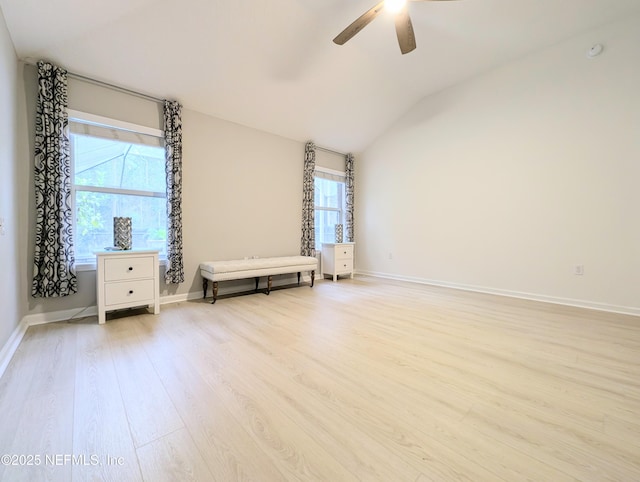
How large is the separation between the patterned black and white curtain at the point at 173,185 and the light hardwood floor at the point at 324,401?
0.88 m

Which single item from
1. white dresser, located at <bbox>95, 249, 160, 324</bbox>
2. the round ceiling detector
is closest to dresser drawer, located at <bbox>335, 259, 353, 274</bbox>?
white dresser, located at <bbox>95, 249, 160, 324</bbox>

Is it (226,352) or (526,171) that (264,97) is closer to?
(226,352)

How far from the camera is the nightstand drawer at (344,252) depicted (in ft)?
17.0

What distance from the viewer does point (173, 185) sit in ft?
11.2

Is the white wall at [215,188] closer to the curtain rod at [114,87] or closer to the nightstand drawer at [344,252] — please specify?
the curtain rod at [114,87]

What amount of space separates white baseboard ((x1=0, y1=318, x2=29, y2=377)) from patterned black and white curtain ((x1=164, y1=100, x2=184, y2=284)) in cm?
126

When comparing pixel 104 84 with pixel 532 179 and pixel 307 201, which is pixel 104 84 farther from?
pixel 532 179

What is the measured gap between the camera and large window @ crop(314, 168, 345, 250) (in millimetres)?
5488

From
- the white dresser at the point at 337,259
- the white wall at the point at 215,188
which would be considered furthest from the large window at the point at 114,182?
the white dresser at the point at 337,259

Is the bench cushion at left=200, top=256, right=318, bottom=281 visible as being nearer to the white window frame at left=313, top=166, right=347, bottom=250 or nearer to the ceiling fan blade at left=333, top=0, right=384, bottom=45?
the white window frame at left=313, top=166, right=347, bottom=250

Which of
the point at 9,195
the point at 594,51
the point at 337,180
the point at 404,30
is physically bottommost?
the point at 9,195

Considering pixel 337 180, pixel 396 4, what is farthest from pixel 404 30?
pixel 337 180

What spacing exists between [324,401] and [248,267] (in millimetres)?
2495

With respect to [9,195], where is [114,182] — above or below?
above
